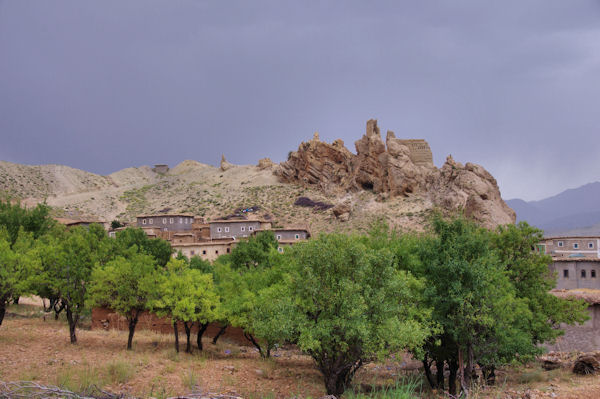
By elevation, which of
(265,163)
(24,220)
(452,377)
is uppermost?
(265,163)

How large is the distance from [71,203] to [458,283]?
124913 millimetres

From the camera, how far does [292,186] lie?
112 m

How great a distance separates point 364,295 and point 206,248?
1903 inches

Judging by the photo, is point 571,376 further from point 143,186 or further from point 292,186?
point 143,186

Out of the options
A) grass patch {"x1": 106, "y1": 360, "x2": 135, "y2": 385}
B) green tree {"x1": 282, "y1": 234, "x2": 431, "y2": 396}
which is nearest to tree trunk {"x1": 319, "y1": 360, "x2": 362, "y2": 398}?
green tree {"x1": 282, "y1": 234, "x2": 431, "y2": 396}

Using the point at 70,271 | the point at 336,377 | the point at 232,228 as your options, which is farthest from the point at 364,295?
the point at 232,228

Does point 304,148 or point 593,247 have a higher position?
point 304,148

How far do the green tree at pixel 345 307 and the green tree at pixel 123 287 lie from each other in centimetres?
1171

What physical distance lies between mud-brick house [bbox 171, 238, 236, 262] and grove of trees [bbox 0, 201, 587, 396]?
31.8 meters

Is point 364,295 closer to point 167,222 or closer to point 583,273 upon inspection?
point 583,273

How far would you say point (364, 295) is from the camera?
17.4 metres

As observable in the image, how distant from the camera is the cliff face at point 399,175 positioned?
7525cm

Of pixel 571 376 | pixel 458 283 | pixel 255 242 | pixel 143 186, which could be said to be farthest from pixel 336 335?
pixel 143 186

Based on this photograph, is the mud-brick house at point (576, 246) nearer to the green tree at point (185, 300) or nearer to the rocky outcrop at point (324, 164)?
the rocky outcrop at point (324, 164)
